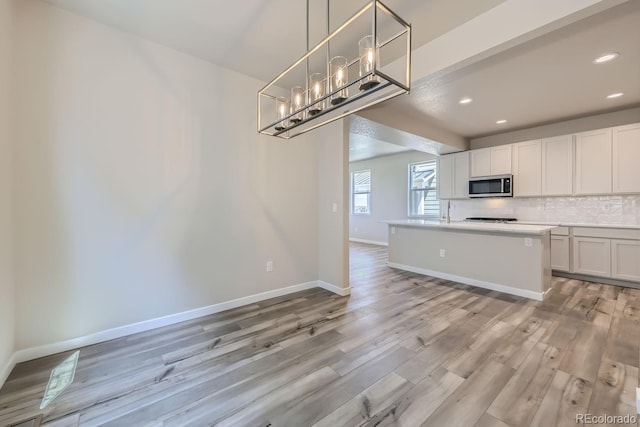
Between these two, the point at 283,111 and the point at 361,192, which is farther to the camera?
the point at 361,192

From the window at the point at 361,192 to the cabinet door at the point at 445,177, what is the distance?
2.71m

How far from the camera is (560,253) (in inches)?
172

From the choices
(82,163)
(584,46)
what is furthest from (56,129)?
(584,46)

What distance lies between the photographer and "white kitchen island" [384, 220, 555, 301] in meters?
3.38

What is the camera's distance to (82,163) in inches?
87.3

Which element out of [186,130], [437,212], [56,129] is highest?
[186,130]

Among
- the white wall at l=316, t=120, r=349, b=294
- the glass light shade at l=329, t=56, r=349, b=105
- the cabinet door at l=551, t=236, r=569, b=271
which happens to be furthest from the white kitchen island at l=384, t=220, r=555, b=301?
the glass light shade at l=329, t=56, r=349, b=105

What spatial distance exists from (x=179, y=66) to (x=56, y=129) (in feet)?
4.01

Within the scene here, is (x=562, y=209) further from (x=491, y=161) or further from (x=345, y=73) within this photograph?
(x=345, y=73)

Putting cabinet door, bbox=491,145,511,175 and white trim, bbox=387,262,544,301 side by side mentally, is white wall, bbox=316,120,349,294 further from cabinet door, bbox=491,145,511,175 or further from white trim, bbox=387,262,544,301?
cabinet door, bbox=491,145,511,175

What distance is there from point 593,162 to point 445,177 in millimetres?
2362

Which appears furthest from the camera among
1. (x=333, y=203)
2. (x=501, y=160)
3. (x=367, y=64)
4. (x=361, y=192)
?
(x=361, y=192)

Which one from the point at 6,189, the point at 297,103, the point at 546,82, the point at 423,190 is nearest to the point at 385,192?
the point at 423,190

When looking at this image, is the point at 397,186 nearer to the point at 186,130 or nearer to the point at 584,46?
the point at 584,46
